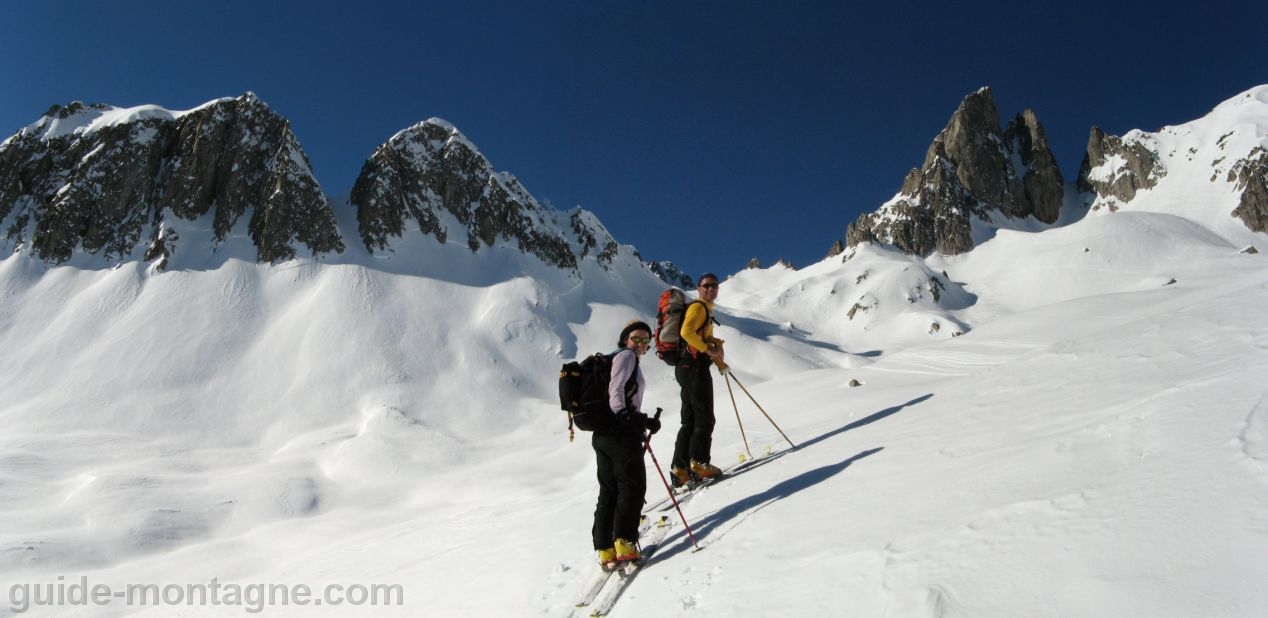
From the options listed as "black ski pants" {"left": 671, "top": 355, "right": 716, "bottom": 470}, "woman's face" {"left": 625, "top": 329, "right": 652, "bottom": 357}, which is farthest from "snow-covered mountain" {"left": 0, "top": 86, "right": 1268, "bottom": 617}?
"woman's face" {"left": 625, "top": 329, "right": 652, "bottom": 357}

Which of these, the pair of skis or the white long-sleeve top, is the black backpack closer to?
the white long-sleeve top

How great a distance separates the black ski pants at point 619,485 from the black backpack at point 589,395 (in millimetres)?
174

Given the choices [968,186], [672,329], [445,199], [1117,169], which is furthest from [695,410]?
[1117,169]

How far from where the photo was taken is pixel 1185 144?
10994cm

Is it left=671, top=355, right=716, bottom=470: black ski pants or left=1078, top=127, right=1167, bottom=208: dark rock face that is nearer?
left=671, top=355, right=716, bottom=470: black ski pants

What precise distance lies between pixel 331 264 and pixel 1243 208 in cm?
12103

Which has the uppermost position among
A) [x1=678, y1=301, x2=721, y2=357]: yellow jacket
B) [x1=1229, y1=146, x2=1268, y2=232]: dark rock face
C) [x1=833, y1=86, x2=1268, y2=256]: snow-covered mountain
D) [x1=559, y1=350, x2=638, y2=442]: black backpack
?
[x1=833, y1=86, x2=1268, y2=256]: snow-covered mountain

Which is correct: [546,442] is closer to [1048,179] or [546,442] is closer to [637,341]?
[637,341]

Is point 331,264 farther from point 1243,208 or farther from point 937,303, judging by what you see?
point 1243,208

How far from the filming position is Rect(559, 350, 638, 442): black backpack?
621 cm

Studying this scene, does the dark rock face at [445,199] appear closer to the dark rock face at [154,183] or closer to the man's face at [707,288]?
the dark rock face at [154,183]

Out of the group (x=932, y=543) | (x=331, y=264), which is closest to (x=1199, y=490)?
(x=932, y=543)

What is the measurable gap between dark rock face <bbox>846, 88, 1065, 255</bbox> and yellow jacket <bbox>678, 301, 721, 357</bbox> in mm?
104165

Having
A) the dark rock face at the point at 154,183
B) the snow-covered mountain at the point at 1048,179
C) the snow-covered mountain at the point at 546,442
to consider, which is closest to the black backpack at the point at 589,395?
the snow-covered mountain at the point at 546,442
